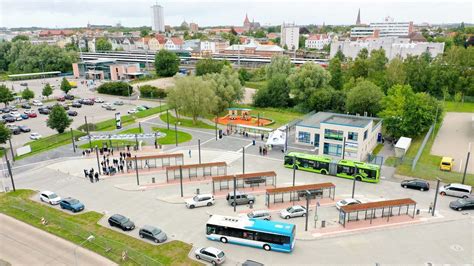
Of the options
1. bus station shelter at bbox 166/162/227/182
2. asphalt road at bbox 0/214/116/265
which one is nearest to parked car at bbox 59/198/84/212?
asphalt road at bbox 0/214/116/265

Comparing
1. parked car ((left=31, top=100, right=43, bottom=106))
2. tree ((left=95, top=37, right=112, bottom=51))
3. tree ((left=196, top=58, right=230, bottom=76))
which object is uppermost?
tree ((left=95, top=37, right=112, bottom=51))

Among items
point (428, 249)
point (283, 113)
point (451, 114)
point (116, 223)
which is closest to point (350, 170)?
point (428, 249)

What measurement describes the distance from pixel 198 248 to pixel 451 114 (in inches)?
2257

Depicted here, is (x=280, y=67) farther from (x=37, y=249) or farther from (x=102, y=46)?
(x=102, y=46)

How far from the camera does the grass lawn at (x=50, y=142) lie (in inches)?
1654

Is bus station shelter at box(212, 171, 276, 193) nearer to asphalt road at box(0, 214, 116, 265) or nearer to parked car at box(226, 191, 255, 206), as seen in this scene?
parked car at box(226, 191, 255, 206)

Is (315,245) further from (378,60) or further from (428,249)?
(378,60)

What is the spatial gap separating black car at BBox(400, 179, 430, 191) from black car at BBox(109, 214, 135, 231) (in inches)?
962

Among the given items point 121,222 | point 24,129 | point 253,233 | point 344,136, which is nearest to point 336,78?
point 344,136

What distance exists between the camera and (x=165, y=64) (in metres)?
103

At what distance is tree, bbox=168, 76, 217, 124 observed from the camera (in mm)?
52281

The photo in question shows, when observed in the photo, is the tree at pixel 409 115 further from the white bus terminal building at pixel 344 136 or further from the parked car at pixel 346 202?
the parked car at pixel 346 202

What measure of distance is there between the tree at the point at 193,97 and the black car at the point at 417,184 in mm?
31134

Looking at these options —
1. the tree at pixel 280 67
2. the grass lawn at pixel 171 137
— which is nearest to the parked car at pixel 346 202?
the grass lawn at pixel 171 137
